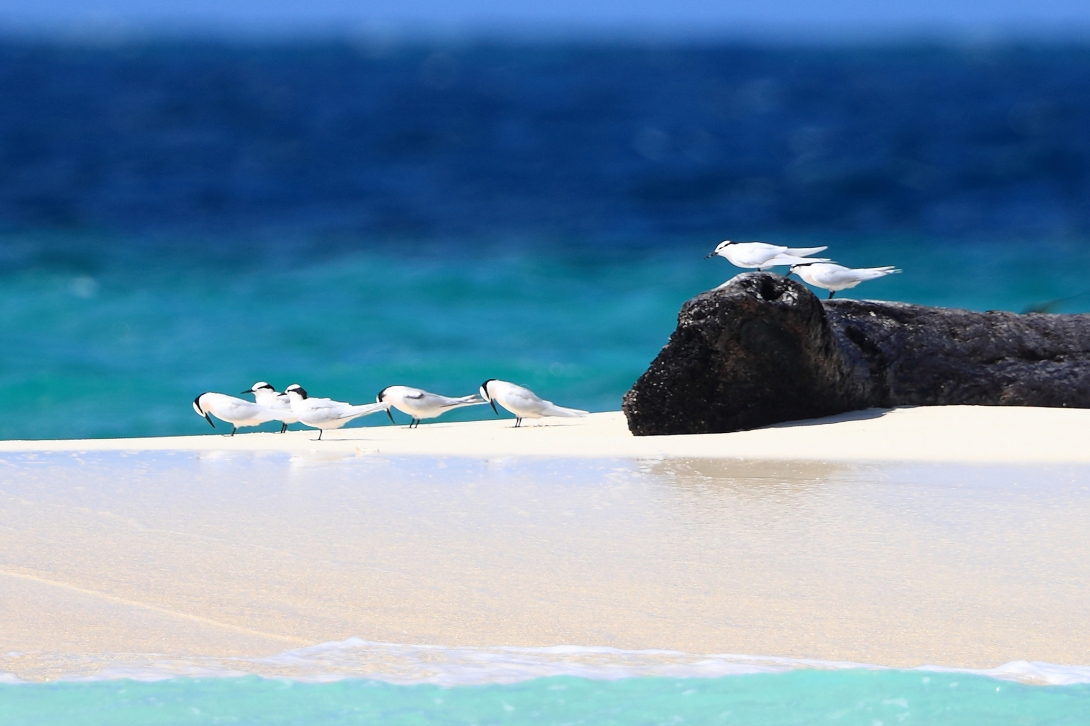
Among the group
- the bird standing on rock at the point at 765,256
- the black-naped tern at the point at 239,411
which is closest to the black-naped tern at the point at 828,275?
the bird standing on rock at the point at 765,256

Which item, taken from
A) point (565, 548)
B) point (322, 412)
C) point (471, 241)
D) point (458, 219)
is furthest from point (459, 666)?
point (458, 219)

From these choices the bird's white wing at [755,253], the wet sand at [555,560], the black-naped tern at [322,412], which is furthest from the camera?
the bird's white wing at [755,253]

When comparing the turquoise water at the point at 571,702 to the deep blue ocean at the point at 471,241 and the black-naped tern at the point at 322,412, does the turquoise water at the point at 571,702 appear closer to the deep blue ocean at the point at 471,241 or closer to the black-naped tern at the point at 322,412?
the deep blue ocean at the point at 471,241

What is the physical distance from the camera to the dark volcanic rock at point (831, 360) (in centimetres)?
683

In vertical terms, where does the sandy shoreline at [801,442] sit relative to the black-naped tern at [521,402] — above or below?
below

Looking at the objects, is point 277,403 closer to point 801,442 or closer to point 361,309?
point 801,442

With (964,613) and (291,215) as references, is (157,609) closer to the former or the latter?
(964,613)

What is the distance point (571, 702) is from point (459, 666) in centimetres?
31

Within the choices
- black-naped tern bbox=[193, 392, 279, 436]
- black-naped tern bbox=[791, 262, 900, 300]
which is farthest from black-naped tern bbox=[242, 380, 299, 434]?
black-naped tern bbox=[791, 262, 900, 300]

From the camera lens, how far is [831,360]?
23.1 ft

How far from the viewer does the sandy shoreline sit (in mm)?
5914

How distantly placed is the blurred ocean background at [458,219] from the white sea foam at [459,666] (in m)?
8.75

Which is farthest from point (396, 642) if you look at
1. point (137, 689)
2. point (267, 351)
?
point (267, 351)

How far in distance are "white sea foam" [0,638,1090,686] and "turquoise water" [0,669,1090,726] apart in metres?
0.04
